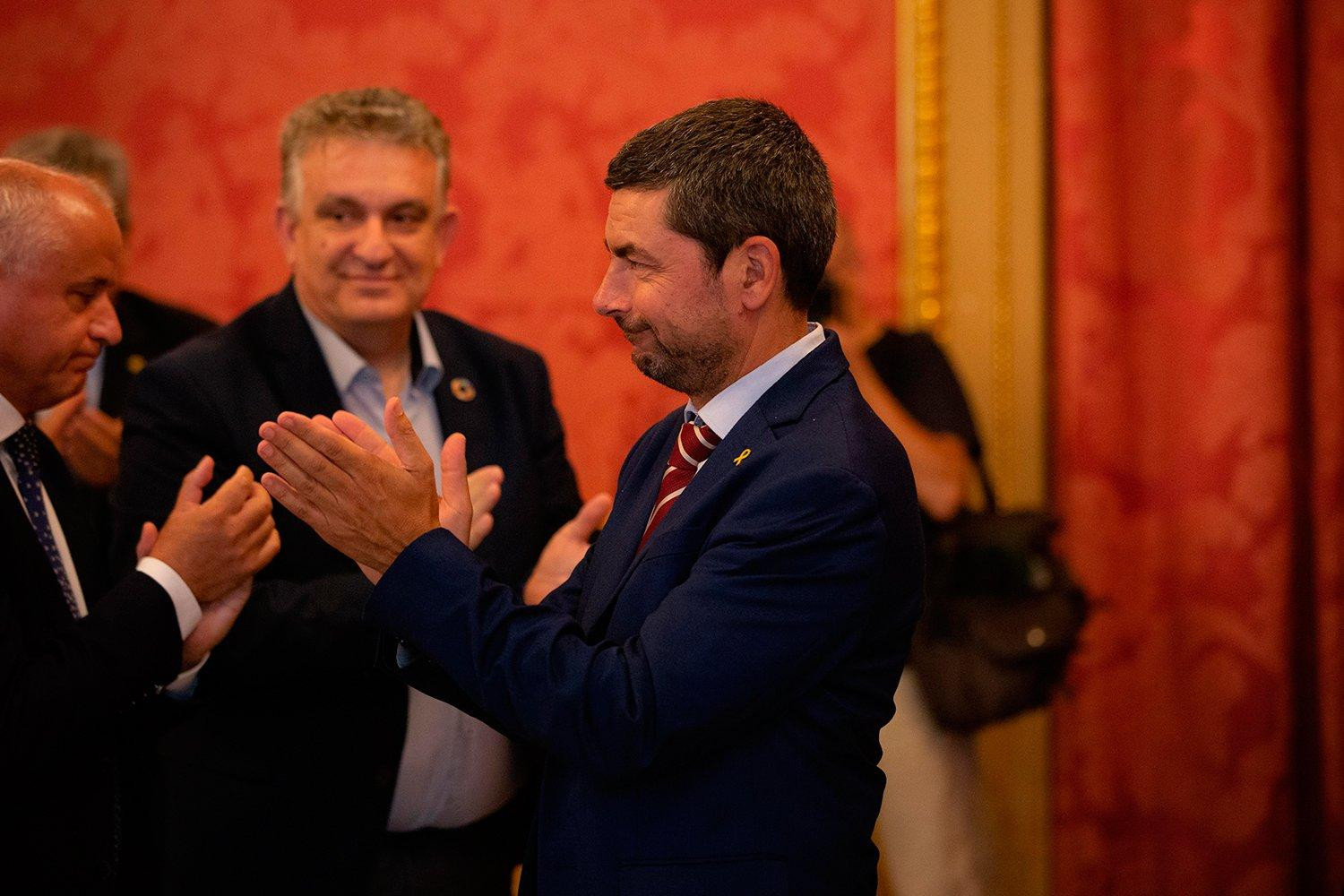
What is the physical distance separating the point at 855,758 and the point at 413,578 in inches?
20.5

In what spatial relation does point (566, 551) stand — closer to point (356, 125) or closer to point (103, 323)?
point (103, 323)

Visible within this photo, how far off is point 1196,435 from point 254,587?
215 centimetres

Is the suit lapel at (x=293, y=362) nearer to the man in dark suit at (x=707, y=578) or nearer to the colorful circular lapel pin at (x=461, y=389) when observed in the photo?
the colorful circular lapel pin at (x=461, y=389)

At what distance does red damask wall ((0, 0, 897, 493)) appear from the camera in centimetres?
339

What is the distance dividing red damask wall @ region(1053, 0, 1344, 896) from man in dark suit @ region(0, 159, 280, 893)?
75.8 inches

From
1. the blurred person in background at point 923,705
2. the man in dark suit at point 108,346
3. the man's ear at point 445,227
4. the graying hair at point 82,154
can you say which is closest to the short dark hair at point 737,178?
the man's ear at point 445,227

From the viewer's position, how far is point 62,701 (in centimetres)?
165

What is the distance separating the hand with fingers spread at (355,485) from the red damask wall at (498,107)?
197 centimetres

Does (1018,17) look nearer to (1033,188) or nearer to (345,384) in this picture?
(1033,188)

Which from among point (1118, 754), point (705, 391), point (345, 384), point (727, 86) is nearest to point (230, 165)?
point (727, 86)

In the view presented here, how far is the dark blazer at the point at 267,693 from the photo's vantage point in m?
1.98

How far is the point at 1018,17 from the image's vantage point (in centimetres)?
332

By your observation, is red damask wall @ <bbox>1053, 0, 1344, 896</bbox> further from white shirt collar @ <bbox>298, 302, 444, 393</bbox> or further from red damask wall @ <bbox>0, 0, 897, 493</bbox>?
white shirt collar @ <bbox>298, 302, 444, 393</bbox>

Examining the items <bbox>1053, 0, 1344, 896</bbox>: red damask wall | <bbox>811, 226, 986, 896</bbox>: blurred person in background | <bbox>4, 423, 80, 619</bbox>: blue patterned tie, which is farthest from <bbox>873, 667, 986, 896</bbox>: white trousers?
<bbox>4, 423, 80, 619</bbox>: blue patterned tie
